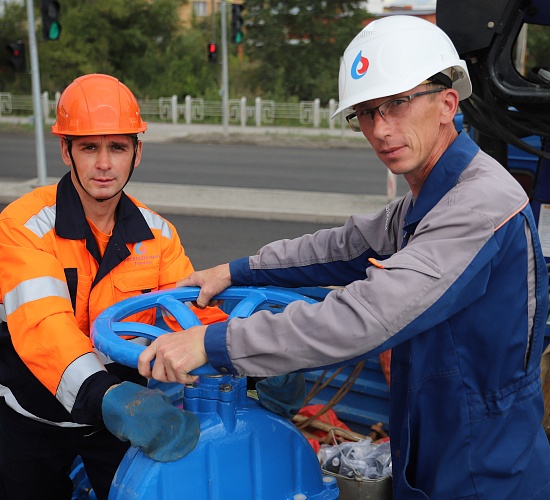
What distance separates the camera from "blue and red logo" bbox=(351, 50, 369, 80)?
202 centimetres

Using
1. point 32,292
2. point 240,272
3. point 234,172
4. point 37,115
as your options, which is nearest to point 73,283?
point 32,292

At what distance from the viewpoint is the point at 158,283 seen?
276 centimetres

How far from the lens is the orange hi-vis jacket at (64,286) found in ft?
7.33

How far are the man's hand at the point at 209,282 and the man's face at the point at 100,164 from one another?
0.39 metres

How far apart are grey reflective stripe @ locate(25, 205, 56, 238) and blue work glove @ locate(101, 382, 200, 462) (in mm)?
684

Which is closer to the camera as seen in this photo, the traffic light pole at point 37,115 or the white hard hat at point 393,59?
the white hard hat at point 393,59

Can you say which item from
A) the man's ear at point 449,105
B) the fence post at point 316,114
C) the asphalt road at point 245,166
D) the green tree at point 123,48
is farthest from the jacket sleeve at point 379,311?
the green tree at point 123,48

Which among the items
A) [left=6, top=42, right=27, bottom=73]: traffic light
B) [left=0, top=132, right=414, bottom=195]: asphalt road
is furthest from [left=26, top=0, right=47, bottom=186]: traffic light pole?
[left=0, top=132, right=414, bottom=195]: asphalt road

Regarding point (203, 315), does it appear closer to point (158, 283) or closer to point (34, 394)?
point (158, 283)

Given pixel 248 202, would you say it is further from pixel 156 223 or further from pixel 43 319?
pixel 43 319

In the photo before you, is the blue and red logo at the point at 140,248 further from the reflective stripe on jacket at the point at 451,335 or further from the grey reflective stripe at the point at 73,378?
the reflective stripe on jacket at the point at 451,335

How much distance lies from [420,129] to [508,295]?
480 millimetres

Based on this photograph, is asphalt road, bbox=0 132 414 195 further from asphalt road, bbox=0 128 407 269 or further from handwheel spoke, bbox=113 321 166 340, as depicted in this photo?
handwheel spoke, bbox=113 321 166 340

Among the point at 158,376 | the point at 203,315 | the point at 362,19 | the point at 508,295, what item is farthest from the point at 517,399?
the point at 362,19
